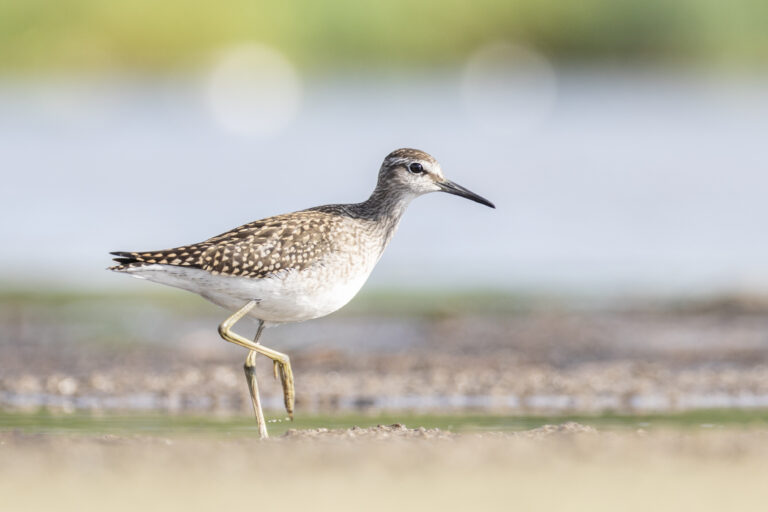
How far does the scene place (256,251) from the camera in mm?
9773

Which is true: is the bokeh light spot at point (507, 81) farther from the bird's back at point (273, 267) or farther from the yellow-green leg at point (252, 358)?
the yellow-green leg at point (252, 358)

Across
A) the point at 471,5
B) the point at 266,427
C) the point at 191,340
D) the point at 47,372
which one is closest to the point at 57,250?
the point at 191,340

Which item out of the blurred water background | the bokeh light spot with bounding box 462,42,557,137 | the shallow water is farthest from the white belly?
the bokeh light spot with bounding box 462,42,557,137

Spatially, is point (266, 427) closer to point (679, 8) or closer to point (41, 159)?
point (41, 159)

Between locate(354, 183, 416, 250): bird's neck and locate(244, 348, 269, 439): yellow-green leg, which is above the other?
locate(354, 183, 416, 250): bird's neck

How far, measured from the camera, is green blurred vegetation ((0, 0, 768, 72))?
38656mm

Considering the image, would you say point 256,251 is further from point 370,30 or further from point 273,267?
point 370,30

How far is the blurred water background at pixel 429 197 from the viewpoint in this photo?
1346cm

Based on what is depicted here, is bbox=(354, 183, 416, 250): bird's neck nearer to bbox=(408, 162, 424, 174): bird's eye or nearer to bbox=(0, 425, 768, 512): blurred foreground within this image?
bbox=(408, 162, 424, 174): bird's eye

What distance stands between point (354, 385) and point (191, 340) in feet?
11.7

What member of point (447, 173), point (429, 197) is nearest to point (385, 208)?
point (429, 197)

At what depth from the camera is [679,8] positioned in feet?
135

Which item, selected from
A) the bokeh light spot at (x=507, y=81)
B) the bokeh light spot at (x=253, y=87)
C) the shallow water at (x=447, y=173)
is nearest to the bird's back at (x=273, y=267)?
the shallow water at (x=447, y=173)

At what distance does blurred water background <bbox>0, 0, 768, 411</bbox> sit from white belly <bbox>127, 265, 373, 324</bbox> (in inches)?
61.4
